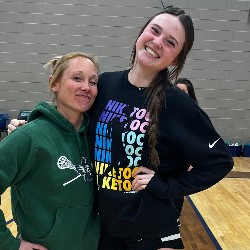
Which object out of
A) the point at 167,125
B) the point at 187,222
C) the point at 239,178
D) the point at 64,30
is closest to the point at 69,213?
the point at 167,125

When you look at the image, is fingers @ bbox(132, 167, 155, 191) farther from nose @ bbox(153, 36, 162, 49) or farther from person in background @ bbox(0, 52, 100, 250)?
nose @ bbox(153, 36, 162, 49)

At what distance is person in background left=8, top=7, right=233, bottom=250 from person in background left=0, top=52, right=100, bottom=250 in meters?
0.07

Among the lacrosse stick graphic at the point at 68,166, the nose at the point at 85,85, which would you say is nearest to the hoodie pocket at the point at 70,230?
the lacrosse stick graphic at the point at 68,166

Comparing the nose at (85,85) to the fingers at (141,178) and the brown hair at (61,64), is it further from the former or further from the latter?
the fingers at (141,178)

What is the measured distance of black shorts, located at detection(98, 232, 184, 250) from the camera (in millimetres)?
1288

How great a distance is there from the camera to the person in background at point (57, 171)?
3.88ft

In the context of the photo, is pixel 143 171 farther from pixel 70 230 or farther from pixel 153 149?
pixel 70 230

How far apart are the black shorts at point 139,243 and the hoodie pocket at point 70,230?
8 cm

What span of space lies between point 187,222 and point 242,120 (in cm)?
417

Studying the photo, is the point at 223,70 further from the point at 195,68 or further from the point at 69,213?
the point at 69,213

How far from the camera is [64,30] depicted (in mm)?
6941

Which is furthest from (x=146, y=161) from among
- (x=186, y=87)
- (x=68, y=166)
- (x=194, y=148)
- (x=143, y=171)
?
(x=186, y=87)

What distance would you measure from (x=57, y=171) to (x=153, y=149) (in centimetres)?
35

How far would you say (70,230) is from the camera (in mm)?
1256
